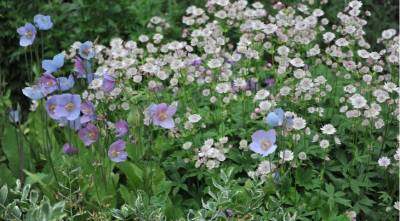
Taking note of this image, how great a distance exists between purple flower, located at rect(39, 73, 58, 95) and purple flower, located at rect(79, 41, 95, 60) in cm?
18

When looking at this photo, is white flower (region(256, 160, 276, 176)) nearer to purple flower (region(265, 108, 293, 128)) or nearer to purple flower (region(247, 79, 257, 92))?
purple flower (region(265, 108, 293, 128))

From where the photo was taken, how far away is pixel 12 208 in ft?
7.02

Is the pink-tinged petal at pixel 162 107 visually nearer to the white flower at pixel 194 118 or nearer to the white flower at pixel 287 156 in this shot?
the white flower at pixel 194 118

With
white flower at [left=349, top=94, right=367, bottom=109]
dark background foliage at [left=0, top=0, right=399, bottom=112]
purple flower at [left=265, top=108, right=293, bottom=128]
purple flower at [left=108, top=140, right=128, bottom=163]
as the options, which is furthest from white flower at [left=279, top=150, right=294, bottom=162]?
dark background foliage at [left=0, top=0, right=399, bottom=112]

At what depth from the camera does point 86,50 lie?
2.54m

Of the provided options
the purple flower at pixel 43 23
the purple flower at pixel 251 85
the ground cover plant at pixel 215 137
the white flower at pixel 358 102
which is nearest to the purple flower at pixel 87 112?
the ground cover plant at pixel 215 137

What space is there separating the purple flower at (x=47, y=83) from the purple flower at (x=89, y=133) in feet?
0.65

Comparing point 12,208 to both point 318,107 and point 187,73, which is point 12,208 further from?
point 318,107

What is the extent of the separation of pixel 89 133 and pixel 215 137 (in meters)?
0.60

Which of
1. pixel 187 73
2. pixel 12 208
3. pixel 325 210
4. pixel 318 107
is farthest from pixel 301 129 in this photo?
pixel 12 208

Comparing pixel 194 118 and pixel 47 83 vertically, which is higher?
pixel 47 83

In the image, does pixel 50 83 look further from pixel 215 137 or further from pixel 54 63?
pixel 215 137

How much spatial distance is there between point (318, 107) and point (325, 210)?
560 mm

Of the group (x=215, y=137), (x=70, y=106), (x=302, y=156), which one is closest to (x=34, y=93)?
(x=70, y=106)
